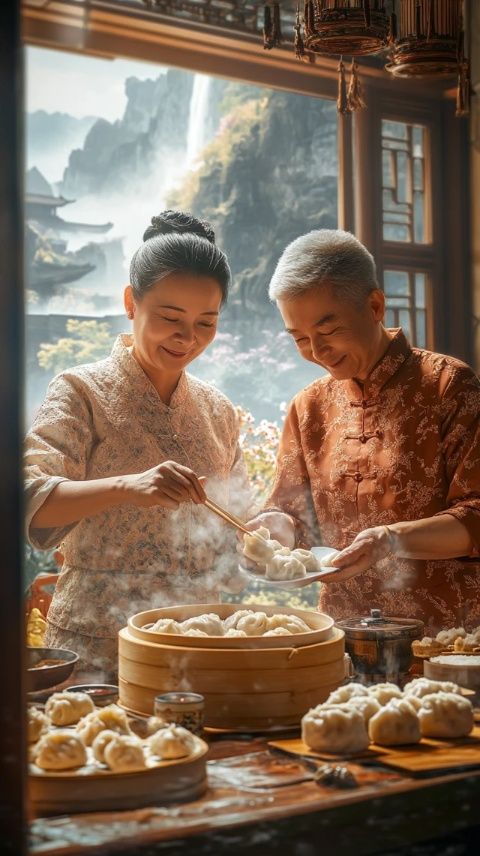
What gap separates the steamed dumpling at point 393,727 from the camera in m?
1.95

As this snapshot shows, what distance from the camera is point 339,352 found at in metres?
3.22

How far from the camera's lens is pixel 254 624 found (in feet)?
7.58

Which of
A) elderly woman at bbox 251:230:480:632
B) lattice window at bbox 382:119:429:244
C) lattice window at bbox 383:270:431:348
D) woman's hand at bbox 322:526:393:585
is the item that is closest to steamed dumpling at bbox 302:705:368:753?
woman's hand at bbox 322:526:393:585

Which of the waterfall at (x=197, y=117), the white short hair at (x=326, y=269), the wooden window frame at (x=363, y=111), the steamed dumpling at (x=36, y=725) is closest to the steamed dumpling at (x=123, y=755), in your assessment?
the steamed dumpling at (x=36, y=725)

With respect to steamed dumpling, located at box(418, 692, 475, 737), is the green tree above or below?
above

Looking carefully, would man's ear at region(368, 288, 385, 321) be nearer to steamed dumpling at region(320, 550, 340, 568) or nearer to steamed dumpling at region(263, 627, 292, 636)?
steamed dumpling at region(320, 550, 340, 568)

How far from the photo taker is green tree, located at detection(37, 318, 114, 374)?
5957 mm

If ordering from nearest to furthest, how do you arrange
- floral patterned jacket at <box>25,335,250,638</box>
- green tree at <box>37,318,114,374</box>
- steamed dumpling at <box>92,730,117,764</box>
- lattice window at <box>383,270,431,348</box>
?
steamed dumpling at <box>92,730,117,764</box>
floral patterned jacket at <box>25,335,250,638</box>
green tree at <box>37,318,114,374</box>
lattice window at <box>383,270,431,348</box>

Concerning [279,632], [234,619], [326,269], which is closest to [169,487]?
[234,619]

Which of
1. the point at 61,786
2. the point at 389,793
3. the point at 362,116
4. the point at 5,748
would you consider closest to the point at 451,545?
the point at 389,793

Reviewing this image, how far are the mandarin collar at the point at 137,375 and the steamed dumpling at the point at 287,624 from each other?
0.93 m

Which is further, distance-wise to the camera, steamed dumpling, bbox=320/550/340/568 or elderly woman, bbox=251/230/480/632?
elderly woman, bbox=251/230/480/632

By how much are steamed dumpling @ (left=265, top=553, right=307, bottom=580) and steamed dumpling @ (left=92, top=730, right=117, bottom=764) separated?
0.95 metres

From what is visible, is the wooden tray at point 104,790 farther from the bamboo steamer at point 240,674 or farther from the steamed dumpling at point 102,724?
the bamboo steamer at point 240,674
